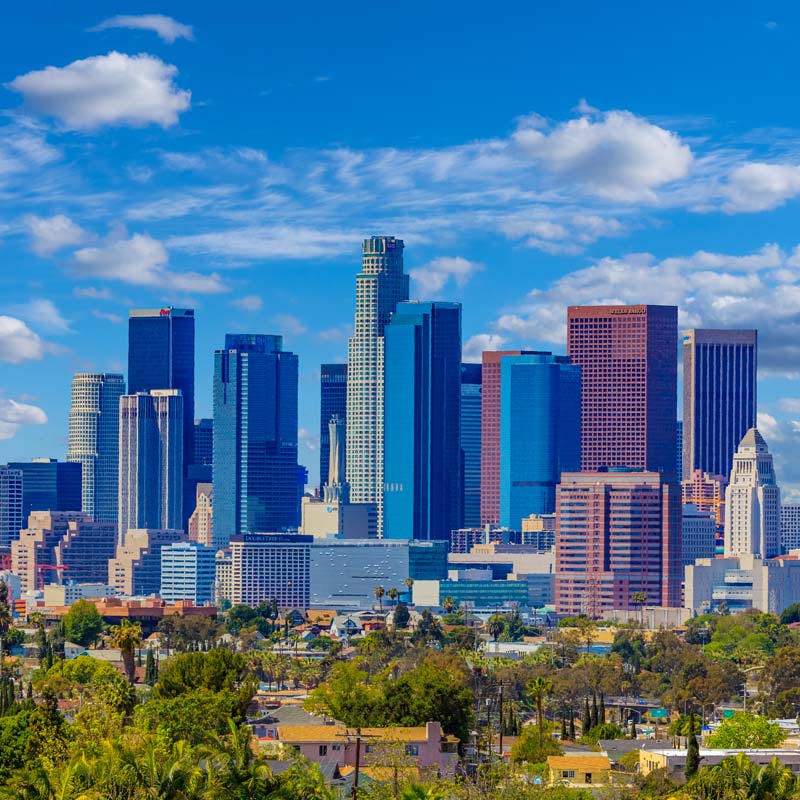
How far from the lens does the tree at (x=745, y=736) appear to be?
117 m

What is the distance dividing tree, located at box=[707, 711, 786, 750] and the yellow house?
6136 millimetres

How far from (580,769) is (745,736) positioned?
9.45 meters

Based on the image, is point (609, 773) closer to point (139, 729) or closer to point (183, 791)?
point (139, 729)

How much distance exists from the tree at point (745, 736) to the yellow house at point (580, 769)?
6136mm

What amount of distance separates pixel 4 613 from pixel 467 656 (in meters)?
40.2

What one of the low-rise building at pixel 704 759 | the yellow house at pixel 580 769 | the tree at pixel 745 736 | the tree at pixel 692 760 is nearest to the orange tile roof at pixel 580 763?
the yellow house at pixel 580 769

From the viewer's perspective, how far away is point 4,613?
18200cm

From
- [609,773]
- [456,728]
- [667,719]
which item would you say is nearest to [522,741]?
[456,728]

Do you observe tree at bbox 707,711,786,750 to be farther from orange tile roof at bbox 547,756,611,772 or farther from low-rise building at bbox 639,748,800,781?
orange tile roof at bbox 547,756,611,772

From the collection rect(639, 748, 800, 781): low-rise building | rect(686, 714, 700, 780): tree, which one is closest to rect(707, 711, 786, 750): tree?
rect(639, 748, 800, 781): low-rise building

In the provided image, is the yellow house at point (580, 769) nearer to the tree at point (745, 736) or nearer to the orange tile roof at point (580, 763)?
the orange tile roof at point (580, 763)

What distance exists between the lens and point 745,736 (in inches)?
4658

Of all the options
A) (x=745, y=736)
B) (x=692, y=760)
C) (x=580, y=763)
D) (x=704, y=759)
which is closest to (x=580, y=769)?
(x=580, y=763)

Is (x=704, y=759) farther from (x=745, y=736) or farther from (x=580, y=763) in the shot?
(x=745, y=736)
